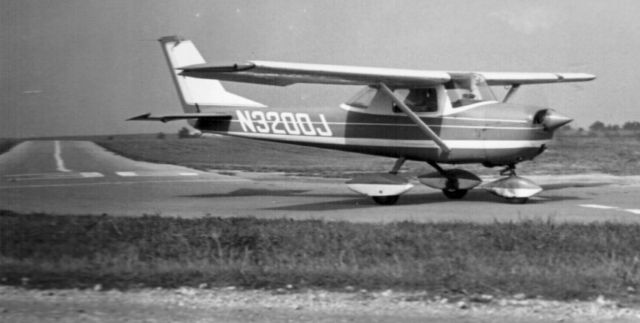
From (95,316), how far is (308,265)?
9.16 feet

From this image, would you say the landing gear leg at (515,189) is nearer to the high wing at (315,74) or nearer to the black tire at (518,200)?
the black tire at (518,200)

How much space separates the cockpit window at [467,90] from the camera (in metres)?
17.1

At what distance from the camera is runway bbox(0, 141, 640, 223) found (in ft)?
47.0

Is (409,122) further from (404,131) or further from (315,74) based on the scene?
(315,74)

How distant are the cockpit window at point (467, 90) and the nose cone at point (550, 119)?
143 centimetres

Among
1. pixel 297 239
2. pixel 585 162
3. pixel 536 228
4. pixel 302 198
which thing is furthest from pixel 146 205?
pixel 585 162

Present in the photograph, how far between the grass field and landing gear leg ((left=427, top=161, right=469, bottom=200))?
2.41 metres

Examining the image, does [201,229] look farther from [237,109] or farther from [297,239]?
[237,109]

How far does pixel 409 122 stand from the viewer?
17.4m

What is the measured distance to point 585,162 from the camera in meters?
33.4

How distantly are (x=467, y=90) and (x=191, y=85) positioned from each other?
7762 mm

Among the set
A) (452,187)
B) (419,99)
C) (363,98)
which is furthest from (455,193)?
(363,98)

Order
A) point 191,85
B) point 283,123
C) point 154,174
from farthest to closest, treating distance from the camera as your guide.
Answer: point 154,174 < point 191,85 < point 283,123

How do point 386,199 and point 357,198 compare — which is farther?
point 357,198
